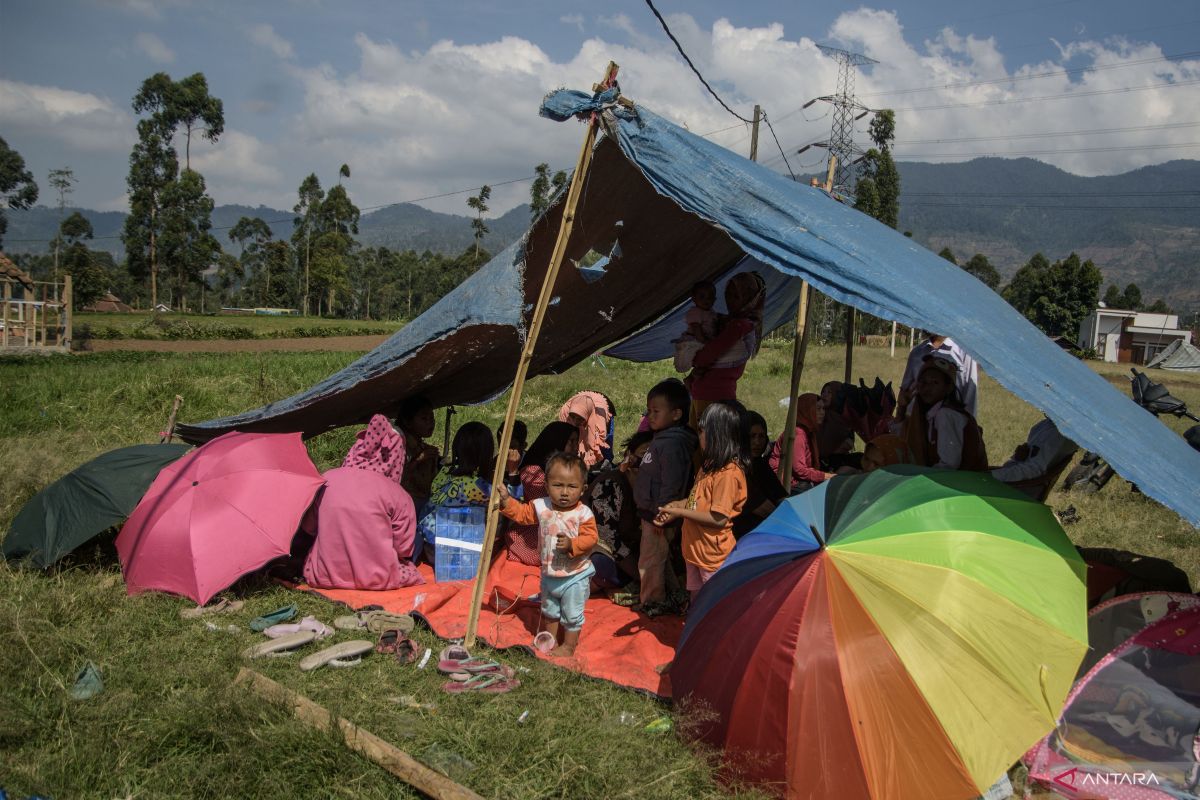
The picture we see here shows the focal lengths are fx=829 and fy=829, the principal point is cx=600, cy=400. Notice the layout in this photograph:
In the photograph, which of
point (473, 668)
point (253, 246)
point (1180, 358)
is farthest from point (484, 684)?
point (253, 246)

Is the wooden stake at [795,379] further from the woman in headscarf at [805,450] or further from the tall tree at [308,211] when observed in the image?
the tall tree at [308,211]

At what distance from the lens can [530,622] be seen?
505 cm

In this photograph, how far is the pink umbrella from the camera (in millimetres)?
4980

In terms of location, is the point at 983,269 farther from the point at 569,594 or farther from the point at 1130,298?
the point at 569,594

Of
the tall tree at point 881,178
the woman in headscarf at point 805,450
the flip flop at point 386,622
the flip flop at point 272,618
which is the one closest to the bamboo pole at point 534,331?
the flip flop at point 386,622

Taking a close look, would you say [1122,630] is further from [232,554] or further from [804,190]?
[232,554]

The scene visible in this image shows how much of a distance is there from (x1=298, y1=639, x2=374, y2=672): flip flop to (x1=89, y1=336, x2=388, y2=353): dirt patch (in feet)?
80.6

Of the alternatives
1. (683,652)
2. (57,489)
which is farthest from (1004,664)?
(57,489)

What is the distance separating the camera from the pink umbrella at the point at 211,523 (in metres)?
4.98

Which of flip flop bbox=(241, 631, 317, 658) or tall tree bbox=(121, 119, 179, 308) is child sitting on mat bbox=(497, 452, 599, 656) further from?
tall tree bbox=(121, 119, 179, 308)

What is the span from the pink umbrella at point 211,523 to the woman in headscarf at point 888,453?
3563 millimetres

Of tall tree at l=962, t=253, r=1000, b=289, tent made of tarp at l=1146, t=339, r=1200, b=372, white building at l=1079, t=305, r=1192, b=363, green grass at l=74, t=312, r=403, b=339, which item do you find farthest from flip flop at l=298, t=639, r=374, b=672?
tall tree at l=962, t=253, r=1000, b=289

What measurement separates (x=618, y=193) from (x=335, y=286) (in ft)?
208

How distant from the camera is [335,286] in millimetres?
64500
